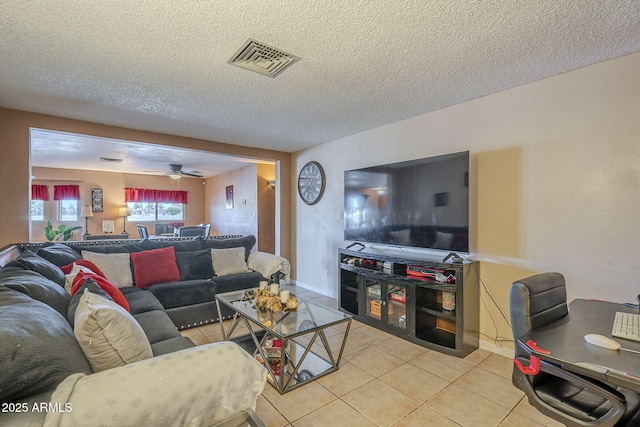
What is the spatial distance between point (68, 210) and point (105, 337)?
8681 millimetres

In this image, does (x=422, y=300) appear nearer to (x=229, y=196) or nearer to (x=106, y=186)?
(x=229, y=196)

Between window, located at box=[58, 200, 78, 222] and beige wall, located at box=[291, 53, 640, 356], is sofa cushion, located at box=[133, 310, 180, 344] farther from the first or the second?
window, located at box=[58, 200, 78, 222]

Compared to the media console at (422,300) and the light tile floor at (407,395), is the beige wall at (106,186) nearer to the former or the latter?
the media console at (422,300)

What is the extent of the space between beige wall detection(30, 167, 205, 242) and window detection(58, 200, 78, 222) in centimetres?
16

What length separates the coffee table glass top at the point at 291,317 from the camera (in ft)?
6.73

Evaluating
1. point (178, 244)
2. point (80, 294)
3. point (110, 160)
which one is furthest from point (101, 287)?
point (110, 160)

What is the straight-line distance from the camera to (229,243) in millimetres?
3926

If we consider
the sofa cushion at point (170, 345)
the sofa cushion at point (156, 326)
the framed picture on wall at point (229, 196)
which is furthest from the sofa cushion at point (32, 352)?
the framed picture on wall at point (229, 196)

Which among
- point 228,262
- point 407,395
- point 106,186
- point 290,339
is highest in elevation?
point 106,186

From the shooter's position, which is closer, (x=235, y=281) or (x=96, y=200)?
(x=235, y=281)

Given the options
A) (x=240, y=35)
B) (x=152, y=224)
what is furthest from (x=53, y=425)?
(x=152, y=224)

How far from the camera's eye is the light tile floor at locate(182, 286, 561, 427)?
1.77 metres

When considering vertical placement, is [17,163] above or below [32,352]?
above

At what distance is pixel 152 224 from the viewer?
28.2ft
